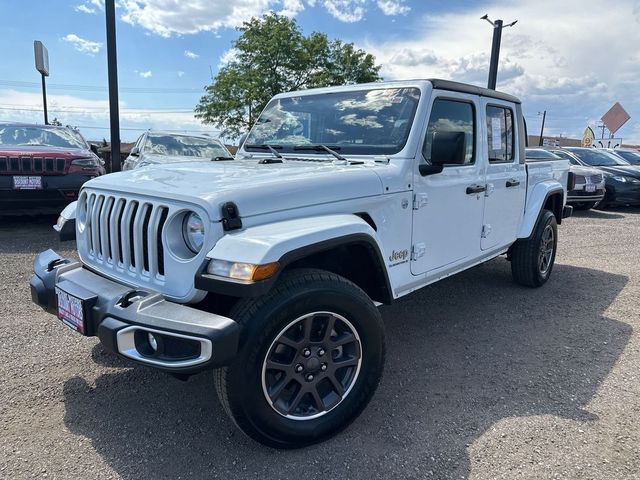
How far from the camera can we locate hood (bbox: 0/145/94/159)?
6.58 metres

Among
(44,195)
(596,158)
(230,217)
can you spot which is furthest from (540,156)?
(596,158)

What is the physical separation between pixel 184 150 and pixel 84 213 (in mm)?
6343

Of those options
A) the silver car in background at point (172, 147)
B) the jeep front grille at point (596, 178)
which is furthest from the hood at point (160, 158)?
the jeep front grille at point (596, 178)

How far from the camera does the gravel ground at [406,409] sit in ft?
7.66

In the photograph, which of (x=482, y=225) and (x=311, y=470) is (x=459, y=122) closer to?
(x=482, y=225)

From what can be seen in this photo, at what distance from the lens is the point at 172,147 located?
9.10 metres

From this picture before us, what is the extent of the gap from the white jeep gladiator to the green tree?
1972cm

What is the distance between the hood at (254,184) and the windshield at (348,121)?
0.32 metres

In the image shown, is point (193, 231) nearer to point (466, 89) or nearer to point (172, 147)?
point (466, 89)

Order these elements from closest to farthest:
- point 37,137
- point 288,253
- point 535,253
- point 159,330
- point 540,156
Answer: point 159,330, point 288,253, point 535,253, point 540,156, point 37,137

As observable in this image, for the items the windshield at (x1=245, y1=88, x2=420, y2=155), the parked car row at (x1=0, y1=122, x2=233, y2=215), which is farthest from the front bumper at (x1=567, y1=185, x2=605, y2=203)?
the windshield at (x1=245, y1=88, x2=420, y2=155)

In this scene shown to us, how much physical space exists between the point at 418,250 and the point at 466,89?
1.44 meters

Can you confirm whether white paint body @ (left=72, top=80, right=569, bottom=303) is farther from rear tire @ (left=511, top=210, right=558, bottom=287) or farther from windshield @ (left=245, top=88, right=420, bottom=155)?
rear tire @ (left=511, top=210, right=558, bottom=287)

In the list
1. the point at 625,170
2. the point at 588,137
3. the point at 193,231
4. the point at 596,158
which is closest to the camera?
the point at 193,231
